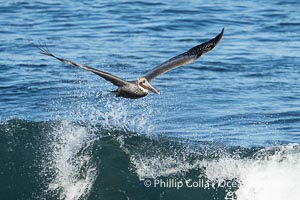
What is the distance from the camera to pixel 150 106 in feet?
51.9

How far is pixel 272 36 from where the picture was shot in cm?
2230

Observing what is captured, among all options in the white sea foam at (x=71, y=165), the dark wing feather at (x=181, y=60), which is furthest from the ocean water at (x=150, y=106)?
the dark wing feather at (x=181, y=60)

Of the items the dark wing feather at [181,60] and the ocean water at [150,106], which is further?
the ocean water at [150,106]

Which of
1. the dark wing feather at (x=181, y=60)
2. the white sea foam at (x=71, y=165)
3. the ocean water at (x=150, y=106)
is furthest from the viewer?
the ocean water at (x=150, y=106)

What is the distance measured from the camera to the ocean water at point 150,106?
11.9 metres

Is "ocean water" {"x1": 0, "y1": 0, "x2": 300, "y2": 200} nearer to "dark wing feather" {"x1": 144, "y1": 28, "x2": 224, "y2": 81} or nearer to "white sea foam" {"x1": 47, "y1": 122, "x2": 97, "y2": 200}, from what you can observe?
"white sea foam" {"x1": 47, "y1": 122, "x2": 97, "y2": 200}

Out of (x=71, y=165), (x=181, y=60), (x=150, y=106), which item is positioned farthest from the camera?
(x=150, y=106)

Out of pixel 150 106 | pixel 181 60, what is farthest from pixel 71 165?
pixel 150 106

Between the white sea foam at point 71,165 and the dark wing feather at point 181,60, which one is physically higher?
the dark wing feather at point 181,60

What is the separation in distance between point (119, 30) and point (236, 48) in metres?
3.44

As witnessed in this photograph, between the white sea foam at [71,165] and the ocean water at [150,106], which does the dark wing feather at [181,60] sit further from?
the white sea foam at [71,165]

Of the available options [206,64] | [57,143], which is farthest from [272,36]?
[57,143]

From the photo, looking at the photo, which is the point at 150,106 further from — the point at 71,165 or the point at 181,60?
the point at 181,60

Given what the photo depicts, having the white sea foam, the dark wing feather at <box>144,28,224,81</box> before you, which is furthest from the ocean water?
the dark wing feather at <box>144,28,224,81</box>
